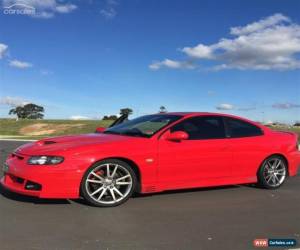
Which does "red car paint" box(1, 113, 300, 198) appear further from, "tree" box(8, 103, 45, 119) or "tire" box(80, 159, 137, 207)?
"tree" box(8, 103, 45, 119)

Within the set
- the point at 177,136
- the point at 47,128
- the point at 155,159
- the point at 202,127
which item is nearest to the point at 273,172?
the point at 202,127

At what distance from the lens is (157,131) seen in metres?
7.00

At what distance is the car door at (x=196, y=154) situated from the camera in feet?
22.6

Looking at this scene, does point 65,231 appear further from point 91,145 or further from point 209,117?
point 209,117

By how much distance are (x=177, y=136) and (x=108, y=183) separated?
1.26m

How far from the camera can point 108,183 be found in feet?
21.1

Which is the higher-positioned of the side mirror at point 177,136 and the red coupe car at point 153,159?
the side mirror at point 177,136

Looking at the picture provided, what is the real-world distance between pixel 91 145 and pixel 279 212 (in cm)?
276

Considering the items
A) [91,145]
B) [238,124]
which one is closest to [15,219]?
[91,145]

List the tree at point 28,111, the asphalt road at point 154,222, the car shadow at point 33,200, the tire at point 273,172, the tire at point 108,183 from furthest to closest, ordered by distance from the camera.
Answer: the tree at point 28,111
the tire at point 273,172
the car shadow at point 33,200
the tire at point 108,183
the asphalt road at point 154,222

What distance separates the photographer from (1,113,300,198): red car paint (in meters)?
6.12

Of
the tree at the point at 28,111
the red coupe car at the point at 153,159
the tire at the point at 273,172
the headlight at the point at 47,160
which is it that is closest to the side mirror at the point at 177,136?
the red coupe car at the point at 153,159

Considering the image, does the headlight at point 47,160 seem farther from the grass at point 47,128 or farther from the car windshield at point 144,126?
the grass at point 47,128

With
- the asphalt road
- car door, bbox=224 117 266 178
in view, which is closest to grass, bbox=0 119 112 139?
car door, bbox=224 117 266 178
